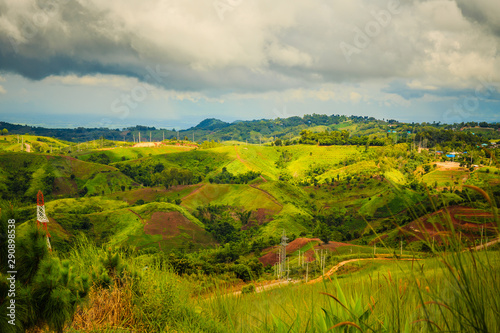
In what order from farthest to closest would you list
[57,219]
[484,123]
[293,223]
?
[484,123] → [293,223] → [57,219]

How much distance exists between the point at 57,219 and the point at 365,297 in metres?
80.8

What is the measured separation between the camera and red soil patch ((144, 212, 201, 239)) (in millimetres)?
76125

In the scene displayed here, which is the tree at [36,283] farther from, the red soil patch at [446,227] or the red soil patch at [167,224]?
the red soil patch at [167,224]

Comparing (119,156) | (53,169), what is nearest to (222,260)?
(53,169)

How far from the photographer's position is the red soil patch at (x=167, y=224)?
250 feet

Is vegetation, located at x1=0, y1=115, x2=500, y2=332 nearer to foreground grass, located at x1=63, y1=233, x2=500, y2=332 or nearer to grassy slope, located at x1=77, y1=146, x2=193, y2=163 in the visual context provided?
foreground grass, located at x1=63, y1=233, x2=500, y2=332

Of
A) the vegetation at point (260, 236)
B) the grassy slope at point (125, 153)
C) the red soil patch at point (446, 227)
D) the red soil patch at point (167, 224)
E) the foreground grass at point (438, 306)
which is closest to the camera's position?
the red soil patch at point (446, 227)

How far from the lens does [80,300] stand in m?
4.57

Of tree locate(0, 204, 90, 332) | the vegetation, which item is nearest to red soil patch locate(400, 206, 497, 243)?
the vegetation

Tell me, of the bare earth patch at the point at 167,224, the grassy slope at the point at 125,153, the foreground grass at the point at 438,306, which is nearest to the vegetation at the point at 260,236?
the foreground grass at the point at 438,306

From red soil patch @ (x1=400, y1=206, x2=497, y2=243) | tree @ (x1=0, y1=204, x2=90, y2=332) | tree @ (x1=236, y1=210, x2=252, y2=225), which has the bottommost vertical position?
tree @ (x1=236, y1=210, x2=252, y2=225)

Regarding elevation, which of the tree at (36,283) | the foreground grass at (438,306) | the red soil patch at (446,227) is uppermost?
the red soil patch at (446,227)

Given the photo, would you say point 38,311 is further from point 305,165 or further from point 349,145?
point 349,145

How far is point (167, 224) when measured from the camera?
77812mm
